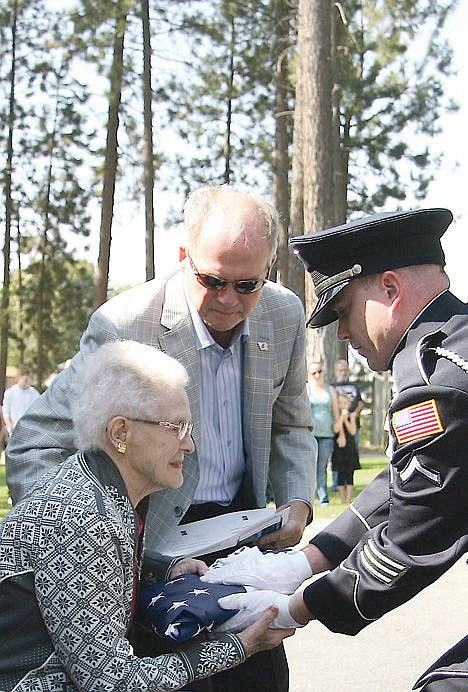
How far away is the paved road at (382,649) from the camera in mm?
4949

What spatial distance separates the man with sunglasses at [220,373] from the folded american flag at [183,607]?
136mm

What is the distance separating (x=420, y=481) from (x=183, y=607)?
0.79 meters

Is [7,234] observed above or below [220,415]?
below

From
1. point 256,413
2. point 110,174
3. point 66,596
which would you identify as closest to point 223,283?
point 256,413

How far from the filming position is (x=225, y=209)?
119 inches

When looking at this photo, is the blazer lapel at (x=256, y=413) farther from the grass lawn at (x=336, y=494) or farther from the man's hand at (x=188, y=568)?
the grass lawn at (x=336, y=494)

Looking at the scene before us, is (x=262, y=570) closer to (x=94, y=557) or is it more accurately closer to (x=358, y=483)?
(x=94, y=557)

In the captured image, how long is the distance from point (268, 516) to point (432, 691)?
94 centimetres

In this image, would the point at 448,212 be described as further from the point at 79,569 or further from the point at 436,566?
the point at 79,569

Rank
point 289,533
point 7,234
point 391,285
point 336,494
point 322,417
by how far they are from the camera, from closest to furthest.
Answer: point 391,285, point 289,533, point 322,417, point 336,494, point 7,234

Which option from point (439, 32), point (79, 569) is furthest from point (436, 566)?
point (439, 32)

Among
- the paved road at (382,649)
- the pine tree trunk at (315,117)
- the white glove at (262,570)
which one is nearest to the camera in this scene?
the white glove at (262,570)

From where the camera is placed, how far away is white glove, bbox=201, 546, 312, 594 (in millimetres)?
2791

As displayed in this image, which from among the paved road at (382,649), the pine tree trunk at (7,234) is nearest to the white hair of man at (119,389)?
the paved road at (382,649)
